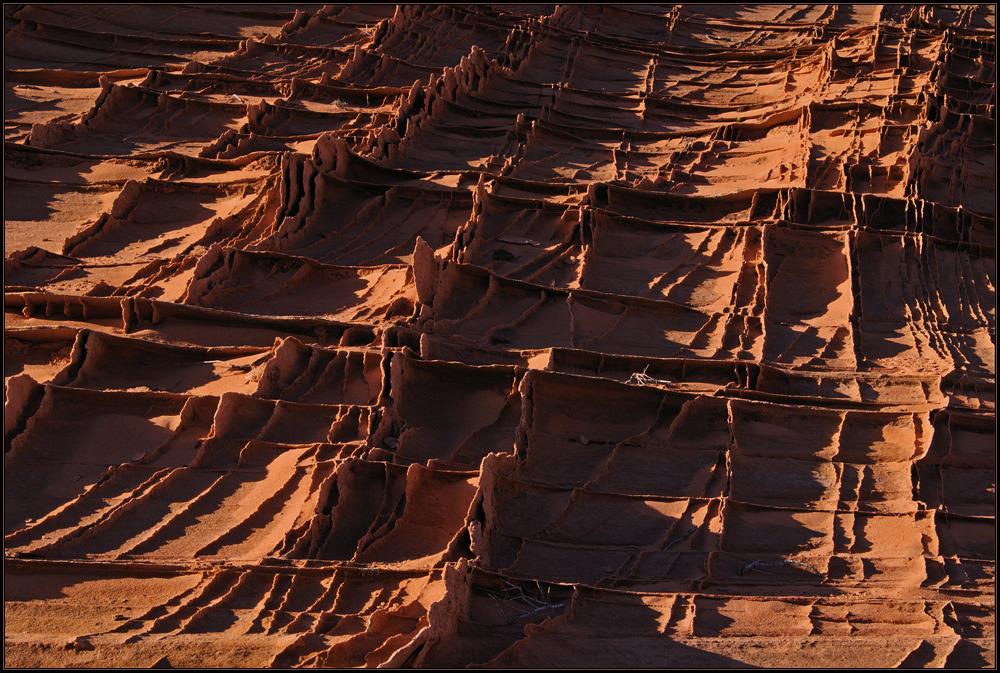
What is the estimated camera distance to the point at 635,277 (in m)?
13.8

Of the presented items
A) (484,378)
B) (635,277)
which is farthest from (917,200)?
(484,378)

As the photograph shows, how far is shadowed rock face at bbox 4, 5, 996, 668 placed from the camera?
8.07 m

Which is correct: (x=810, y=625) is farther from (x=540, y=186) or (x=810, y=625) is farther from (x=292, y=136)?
(x=292, y=136)

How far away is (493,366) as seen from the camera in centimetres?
1102

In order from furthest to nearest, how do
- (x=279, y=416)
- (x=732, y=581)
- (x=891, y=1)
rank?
(x=891, y=1) < (x=279, y=416) < (x=732, y=581)

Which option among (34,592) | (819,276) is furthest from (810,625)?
(819,276)

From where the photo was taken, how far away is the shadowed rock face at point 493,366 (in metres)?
8.07

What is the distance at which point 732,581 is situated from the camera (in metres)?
8.84

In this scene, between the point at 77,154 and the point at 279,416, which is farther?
the point at 77,154

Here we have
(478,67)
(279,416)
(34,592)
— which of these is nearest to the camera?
(34,592)

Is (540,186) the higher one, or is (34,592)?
(540,186)

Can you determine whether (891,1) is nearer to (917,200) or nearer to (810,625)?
(917,200)

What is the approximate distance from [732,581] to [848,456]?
8.20 feet

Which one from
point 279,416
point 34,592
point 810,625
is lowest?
point 34,592
